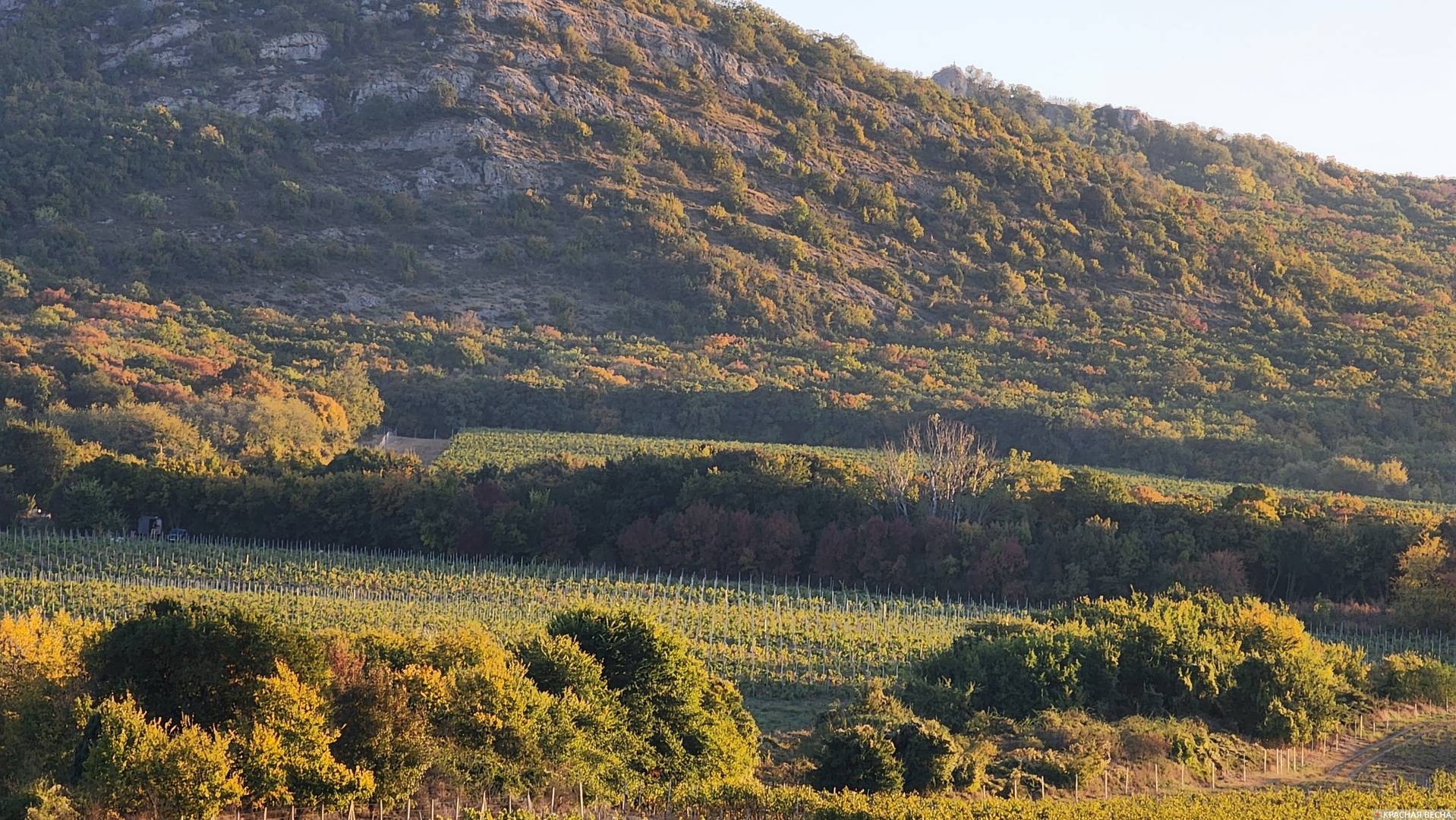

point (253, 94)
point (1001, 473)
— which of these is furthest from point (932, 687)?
point (253, 94)

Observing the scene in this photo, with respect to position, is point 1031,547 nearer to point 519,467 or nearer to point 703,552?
point 703,552

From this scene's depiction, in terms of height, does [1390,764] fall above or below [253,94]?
below

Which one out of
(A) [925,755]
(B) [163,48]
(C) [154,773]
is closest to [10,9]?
(B) [163,48]

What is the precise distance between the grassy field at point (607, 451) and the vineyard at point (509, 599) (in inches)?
391

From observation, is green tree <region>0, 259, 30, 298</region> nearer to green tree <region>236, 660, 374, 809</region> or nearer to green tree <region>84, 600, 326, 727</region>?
green tree <region>84, 600, 326, 727</region>

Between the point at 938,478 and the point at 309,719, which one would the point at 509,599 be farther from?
the point at 309,719

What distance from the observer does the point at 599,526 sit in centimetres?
5203

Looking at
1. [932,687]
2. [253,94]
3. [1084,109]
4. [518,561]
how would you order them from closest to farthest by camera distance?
[932,687], [518,561], [253,94], [1084,109]

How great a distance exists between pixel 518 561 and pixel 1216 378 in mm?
47597

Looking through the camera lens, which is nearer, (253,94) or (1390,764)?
(1390,764)

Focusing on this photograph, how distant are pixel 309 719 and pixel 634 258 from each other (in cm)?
7890

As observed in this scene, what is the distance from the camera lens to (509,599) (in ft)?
138

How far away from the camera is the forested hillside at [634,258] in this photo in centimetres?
7506

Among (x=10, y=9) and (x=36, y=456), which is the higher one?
(x=10, y=9)
